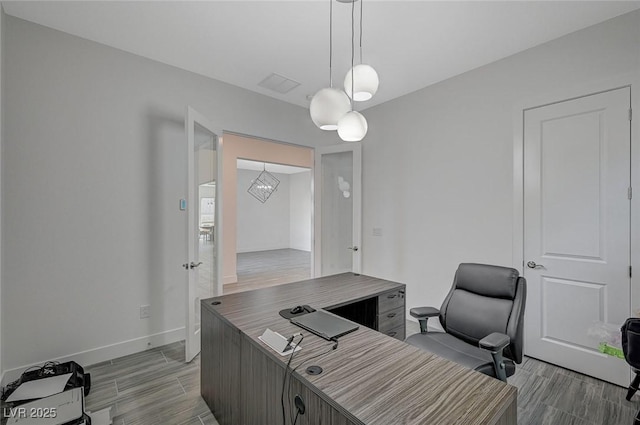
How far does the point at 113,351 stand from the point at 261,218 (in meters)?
7.48

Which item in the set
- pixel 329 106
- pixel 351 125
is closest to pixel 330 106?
pixel 329 106

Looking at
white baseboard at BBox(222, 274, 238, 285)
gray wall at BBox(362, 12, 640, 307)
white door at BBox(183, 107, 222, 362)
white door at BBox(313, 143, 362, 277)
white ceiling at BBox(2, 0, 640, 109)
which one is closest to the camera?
white ceiling at BBox(2, 0, 640, 109)

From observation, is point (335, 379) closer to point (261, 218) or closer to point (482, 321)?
point (482, 321)

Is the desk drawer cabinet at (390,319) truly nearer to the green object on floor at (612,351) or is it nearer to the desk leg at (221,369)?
the desk leg at (221,369)

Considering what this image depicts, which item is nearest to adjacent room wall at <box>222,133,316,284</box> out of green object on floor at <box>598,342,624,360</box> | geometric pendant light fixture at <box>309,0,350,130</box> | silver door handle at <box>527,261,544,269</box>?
geometric pendant light fixture at <box>309,0,350,130</box>

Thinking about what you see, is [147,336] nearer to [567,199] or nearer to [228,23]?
[228,23]

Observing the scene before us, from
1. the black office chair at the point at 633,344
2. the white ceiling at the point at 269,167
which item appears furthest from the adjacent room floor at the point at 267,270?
the black office chair at the point at 633,344

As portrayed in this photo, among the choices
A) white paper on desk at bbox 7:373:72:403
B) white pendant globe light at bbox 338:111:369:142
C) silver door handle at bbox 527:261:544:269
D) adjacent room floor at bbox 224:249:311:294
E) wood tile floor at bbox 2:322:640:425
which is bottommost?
wood tile floor at bbox 2:322:640:425

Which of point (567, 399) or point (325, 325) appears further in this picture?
point (567, 399)

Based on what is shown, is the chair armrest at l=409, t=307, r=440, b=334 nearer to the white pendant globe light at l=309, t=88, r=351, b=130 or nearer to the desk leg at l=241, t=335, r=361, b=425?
the desk leg at l=241, t=335, r=361, b=425

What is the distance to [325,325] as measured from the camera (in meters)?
1.54

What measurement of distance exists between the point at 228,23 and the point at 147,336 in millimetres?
2970

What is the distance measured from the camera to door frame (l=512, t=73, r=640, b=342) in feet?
6.99

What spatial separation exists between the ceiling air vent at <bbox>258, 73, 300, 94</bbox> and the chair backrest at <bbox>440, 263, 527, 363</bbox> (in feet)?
8.76
